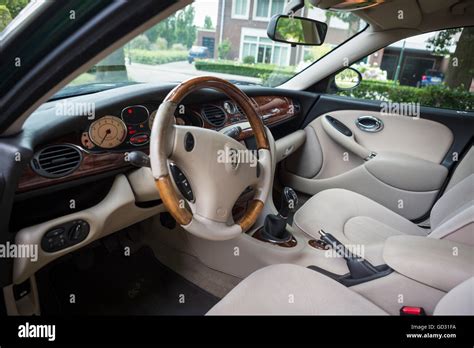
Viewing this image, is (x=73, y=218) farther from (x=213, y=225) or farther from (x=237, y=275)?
(x=237, y=275)

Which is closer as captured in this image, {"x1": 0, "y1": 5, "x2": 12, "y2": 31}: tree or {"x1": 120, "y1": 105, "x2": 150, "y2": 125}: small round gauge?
{"x1": 0, "y1": 5, "x2": 12, "y2": 31}: tree

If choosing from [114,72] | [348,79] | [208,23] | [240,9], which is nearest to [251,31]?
[240,9]

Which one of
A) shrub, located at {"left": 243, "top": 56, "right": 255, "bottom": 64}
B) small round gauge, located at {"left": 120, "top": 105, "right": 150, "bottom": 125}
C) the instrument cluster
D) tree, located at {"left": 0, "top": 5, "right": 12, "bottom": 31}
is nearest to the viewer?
tree, located at {"left": 0, "top": 5, "right": 12, "bottom": 31}

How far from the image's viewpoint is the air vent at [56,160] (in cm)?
118

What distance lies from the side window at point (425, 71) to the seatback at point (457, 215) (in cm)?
106

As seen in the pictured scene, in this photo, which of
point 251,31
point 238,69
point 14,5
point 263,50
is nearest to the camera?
point 14,5

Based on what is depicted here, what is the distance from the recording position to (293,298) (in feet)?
3.77

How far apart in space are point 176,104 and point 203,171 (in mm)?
244

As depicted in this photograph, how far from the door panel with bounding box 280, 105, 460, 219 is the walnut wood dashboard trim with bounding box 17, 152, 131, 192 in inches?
62.4

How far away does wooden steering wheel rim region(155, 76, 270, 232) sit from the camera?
3.51ft

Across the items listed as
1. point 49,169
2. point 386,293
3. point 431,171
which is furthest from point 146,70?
point 431,171

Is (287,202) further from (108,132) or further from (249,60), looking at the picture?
(249,60)

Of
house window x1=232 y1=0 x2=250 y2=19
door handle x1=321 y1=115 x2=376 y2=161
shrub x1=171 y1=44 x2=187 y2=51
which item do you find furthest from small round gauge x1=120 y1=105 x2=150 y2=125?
house window x1=232 y1=0 x2=250 y2=19

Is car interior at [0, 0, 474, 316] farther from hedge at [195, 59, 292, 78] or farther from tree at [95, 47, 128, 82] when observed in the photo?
hedge at [195, 59, 292, 78]
